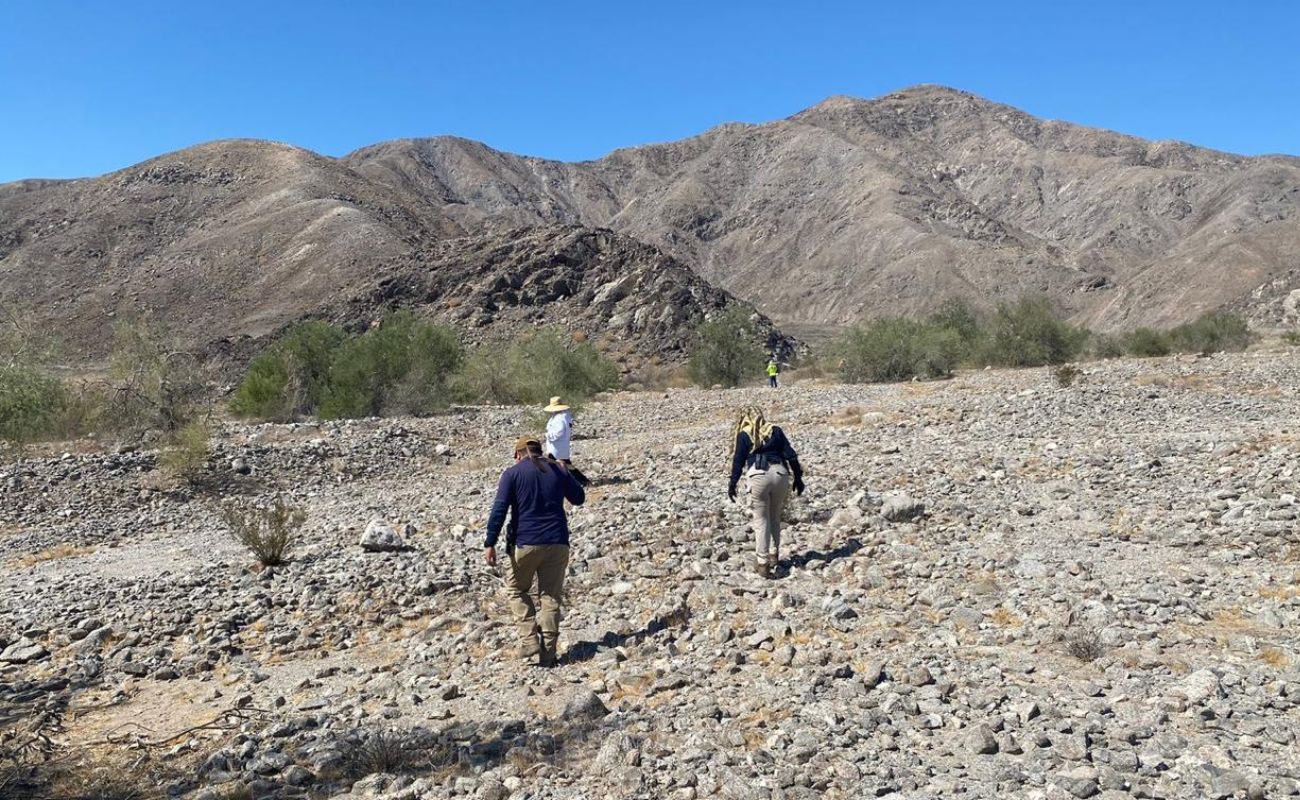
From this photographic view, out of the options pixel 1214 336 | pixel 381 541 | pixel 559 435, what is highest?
pixel 1214 336

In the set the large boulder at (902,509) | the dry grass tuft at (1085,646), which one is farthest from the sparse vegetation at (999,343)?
the dry grass tuft at (1085,646)

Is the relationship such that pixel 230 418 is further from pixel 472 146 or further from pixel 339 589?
pixel 472 146

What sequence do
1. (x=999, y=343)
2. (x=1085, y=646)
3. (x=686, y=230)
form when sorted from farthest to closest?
1. (x=686, y=230)
2. (x=999, y=343)
3. (x=1085, y=646)

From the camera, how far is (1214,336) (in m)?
41.9

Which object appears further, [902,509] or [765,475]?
[902,509]

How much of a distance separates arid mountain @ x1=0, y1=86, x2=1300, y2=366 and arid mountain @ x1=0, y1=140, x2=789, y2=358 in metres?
0.24

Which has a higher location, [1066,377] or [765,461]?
[1066,377]

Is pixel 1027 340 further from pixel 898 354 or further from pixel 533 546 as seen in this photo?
pixel 533 546

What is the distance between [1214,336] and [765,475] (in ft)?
141

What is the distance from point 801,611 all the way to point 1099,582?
7.52 feet

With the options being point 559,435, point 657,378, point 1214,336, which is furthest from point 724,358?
point 559,435

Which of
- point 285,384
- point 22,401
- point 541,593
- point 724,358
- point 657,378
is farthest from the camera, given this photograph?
point 657,378

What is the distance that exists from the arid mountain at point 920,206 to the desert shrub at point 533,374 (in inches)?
2166

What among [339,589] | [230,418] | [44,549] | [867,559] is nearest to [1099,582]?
[867,559]
